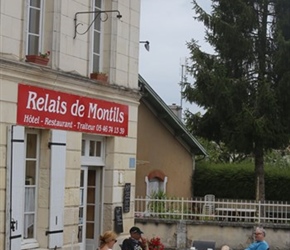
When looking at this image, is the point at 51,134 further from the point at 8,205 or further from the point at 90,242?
the point at 90,242

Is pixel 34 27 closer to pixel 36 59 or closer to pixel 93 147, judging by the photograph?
pixel 36 59

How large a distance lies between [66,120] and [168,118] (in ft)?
41.9

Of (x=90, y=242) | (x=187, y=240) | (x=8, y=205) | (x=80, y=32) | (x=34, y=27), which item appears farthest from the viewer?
(x=187, y=240)

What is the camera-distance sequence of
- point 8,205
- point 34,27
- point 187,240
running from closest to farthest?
point 8,205 < point 34,27 < point 187,240

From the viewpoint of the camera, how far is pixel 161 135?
27.2 meters

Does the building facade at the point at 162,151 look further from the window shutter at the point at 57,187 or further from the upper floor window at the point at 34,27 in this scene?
the upper floor window at the point at 34,27

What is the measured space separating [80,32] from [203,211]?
367 inches

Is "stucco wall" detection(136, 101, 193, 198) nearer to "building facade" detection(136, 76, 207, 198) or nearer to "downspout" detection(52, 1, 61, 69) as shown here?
"building facade" detection(136, 76, 207, 198)

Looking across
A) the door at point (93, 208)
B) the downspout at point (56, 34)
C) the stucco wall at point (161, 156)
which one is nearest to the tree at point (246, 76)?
the stucco wall at point (161, 156)

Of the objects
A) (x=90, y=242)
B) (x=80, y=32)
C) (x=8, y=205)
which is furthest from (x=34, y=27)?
(x=90, y=242)

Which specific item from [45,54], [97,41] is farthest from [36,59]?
[97,41]

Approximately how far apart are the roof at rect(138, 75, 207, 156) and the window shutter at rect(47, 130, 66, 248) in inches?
431

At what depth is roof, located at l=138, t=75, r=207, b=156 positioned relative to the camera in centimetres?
2547

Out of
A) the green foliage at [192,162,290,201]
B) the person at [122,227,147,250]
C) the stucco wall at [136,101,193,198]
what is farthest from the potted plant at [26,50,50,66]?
the green foliage at [192,162,290,201]
